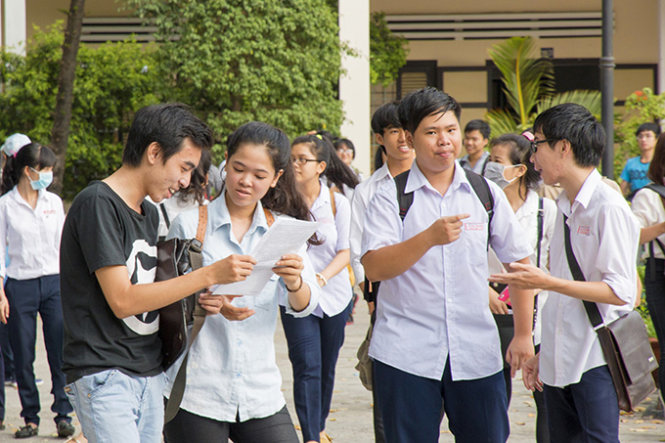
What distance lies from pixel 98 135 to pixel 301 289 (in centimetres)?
1431

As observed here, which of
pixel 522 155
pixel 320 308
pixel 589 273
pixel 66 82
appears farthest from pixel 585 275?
pixel 66 82

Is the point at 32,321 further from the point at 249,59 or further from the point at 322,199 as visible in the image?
the point at 249,59

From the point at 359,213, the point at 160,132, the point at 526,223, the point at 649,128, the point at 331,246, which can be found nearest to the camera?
the point at 160,132

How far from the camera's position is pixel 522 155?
18.9 ft

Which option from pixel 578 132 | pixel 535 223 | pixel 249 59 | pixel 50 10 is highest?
pixel 50 10

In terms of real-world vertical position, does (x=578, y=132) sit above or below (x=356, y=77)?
below

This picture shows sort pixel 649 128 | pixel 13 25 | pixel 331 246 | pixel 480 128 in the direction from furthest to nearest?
pixel 13 25, pixel 649 128, pixel 480 128, pixel 331 246

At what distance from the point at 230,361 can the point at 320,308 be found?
248cm

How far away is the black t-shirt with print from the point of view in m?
2.95

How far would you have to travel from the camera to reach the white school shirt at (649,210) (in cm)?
595

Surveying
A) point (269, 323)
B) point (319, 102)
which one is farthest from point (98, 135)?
point (269, 323)

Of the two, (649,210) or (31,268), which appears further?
(31,268)

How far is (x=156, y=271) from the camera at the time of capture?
10.4ft

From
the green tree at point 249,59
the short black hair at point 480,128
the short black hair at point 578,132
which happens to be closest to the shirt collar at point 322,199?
the short black hair at point 578,132
